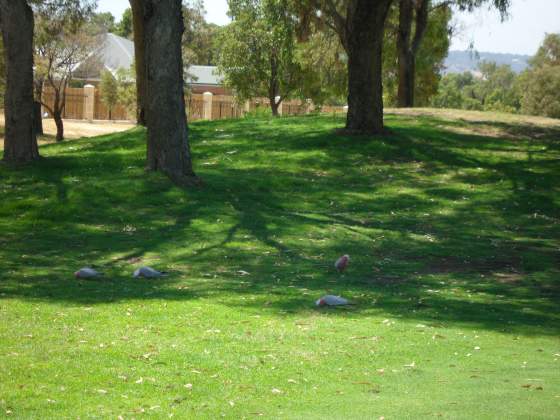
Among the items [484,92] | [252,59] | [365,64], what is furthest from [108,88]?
[484,92]

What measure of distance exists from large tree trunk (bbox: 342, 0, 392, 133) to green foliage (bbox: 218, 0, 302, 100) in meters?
24.8

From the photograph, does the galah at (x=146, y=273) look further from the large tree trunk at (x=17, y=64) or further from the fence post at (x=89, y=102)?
the fence post at (x=89, y=102)

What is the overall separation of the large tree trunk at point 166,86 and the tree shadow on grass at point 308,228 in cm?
64

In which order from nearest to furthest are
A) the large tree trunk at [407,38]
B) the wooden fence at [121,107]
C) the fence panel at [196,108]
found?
1. the large tree trunk at [407,38]
2. the fence panel at [196,108]
3. the wooden fence at [121,107]

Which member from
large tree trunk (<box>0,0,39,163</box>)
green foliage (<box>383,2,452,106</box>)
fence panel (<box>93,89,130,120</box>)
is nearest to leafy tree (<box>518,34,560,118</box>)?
green foliage (<box>383,2,452,106</box>)

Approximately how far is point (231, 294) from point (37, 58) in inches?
1368

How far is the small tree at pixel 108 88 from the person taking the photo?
57044 millimetres

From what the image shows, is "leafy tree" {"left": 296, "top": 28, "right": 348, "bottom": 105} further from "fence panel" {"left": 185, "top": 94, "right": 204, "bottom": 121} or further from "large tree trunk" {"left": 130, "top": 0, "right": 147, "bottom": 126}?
"fence panel" {"left": 185, "top": 94, "right": 204, "bottom": 121}

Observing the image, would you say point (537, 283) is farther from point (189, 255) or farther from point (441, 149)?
point (441, 149)

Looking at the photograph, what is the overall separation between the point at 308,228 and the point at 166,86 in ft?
15.7

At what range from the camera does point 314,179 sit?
20.3m

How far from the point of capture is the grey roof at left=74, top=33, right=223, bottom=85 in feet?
179

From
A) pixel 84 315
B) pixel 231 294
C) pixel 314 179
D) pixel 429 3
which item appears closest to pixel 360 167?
pixel 314 179

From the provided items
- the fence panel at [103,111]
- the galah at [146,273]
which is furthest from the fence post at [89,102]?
the galah at [146,273]
